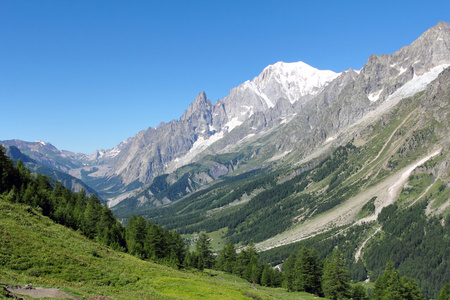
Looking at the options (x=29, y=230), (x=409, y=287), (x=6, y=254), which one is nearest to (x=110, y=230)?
(x=29, y=230)

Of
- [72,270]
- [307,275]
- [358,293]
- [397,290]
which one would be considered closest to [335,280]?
[307,275]

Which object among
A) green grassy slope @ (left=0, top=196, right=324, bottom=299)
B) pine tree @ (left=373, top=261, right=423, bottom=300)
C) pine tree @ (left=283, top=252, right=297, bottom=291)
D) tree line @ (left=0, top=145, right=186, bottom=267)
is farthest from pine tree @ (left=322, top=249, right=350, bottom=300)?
tree line @ (left=0, top=145, right=186, bottom=267)

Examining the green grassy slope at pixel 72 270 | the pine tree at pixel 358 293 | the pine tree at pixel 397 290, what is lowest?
the pine tree at pixel 358 293

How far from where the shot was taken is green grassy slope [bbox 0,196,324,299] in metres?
31.7

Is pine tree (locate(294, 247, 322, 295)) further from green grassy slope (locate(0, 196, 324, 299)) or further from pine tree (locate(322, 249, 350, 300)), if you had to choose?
green grassy slope (locate(0, 196, 324, 299))

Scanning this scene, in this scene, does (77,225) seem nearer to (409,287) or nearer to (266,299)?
(266,299)

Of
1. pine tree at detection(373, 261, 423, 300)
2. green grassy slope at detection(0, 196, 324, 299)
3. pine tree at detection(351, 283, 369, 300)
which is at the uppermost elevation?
green grassy slope at detection(0, 196, 324, 299)

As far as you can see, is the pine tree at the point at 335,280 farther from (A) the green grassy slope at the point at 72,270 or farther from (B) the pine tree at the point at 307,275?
(A) the green grassy slope at the point at 72,270

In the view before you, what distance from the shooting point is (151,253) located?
268 ft

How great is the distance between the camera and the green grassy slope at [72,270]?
104ft

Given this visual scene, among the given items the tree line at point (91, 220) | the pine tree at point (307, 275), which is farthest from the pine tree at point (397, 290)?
the tree line at point (91, 220)

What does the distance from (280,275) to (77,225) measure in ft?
216

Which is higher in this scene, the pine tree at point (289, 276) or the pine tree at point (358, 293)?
the pine tree at point (289, 276)

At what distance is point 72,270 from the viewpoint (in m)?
37.3
